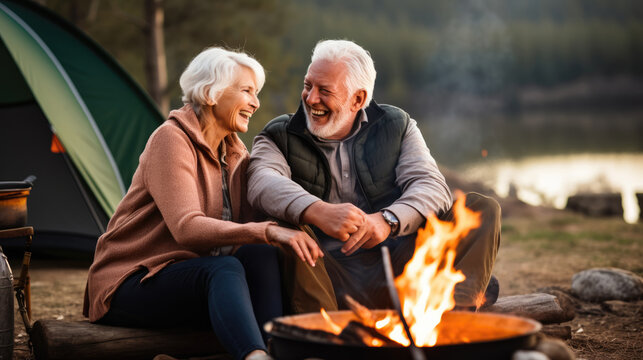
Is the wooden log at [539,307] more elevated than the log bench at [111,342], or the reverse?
the log bench at [111,342]

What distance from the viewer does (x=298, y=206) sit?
Answer: 2898 millimetres

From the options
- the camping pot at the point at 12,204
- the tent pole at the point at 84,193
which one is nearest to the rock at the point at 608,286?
the camping pot at the point at 12,204

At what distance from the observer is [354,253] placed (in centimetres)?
318

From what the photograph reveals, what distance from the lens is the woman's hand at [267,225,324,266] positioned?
2.56m

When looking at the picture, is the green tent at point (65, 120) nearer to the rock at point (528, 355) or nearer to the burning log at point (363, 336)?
the burning log at point (363, 336)

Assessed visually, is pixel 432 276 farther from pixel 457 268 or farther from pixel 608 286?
pixel 608 286

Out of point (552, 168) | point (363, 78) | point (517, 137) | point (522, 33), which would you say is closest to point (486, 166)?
point (552, 168)

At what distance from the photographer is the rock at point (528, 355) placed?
78.8 inches

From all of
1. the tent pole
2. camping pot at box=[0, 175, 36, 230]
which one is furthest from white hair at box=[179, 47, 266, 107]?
the tent pole

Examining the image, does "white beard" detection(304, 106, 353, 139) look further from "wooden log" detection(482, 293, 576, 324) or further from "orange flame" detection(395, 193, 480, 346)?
"wooden log" detection(482, 293, 576, 324)

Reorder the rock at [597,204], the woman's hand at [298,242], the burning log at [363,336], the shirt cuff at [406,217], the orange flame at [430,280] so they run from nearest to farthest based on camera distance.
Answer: the burning log at [363,336], the orange flame at [430,280], the woman's hand at [298,242], the shirt cuff at [406,217], the rock at [597,204]

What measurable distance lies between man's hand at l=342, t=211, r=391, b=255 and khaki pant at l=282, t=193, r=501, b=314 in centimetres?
13

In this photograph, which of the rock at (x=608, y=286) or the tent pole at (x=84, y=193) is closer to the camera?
the rock at (x=608, y=286)

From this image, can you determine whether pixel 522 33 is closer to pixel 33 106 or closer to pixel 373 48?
pixel 373 48
